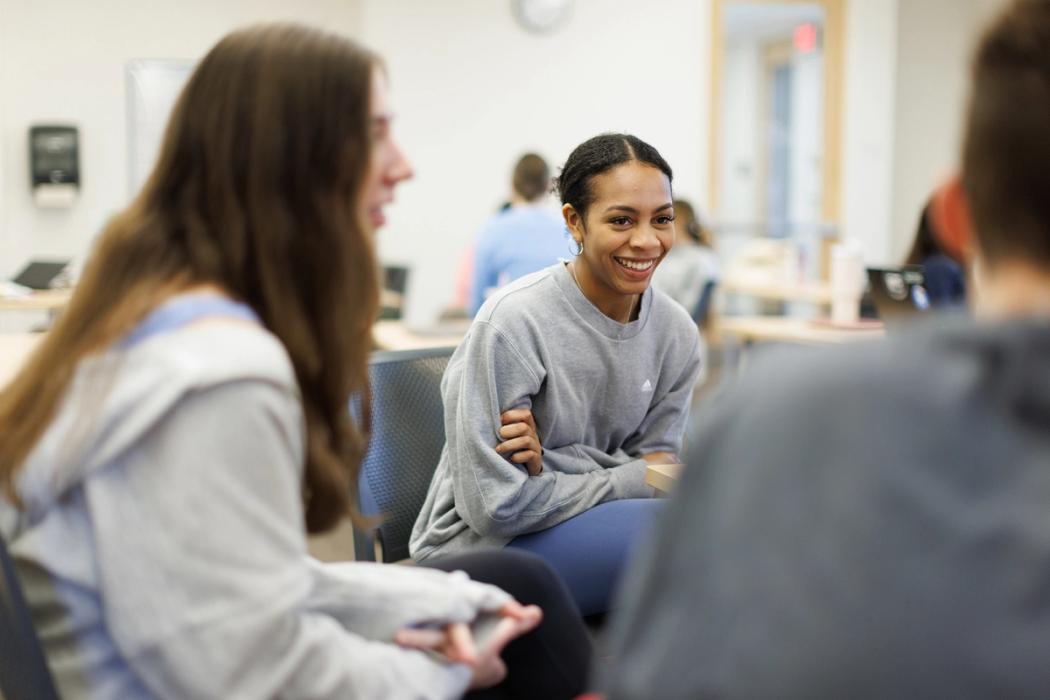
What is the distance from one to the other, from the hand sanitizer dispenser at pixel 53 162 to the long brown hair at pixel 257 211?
614cm

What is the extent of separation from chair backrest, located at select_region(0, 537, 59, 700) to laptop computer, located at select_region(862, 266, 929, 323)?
2.79 meters

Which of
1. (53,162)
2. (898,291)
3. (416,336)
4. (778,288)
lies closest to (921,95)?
(778,288)

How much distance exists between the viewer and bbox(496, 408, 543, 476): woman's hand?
2.00 meters

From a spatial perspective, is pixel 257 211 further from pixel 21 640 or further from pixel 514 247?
pixel 514 247

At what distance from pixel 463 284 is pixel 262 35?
17.0ft

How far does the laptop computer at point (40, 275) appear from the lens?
5.30 meters

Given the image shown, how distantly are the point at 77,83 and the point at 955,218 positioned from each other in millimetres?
6948

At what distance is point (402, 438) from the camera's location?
7.09ft

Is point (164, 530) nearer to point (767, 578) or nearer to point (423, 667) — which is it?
point (423, 667)

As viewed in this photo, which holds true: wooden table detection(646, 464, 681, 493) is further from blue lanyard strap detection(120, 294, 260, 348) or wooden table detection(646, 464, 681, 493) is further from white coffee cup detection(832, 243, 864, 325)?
white coffee cup detection(832, 243, 864, 325)

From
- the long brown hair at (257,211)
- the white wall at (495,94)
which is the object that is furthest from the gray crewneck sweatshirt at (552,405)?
the white wall at (495,94)

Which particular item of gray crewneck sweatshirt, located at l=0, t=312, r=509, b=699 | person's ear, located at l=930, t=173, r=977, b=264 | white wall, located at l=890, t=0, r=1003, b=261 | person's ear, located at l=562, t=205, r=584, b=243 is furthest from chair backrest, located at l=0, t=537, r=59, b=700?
white wall, located at l=890, t=0, r=1003, b=261

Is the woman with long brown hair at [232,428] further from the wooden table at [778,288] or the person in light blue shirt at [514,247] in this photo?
the wooden table at [778,288]

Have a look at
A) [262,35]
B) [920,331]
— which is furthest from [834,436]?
[262,35]
